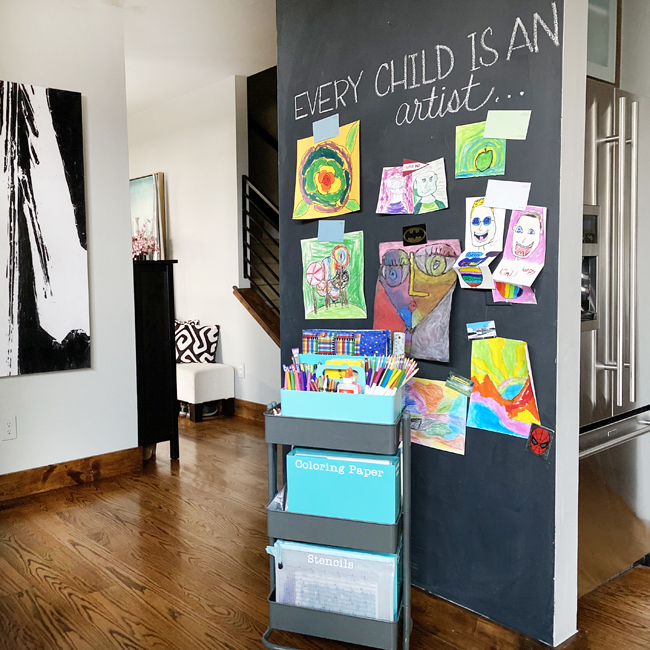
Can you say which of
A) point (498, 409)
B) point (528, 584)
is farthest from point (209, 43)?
point (528, 584)

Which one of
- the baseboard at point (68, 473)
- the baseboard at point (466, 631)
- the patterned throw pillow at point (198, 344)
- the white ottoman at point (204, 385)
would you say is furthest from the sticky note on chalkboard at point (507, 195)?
the patterned throw pillow at point (198, 344)

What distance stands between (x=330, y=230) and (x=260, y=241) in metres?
2.91

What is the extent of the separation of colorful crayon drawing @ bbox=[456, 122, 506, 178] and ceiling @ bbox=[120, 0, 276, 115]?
2294mm

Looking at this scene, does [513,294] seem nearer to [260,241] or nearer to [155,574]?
[155,574]

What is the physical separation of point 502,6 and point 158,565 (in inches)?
87.8

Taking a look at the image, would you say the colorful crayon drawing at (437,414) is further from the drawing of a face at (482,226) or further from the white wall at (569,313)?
the drawing of a face at (482,226)

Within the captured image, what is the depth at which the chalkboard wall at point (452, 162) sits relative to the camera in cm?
A: 167

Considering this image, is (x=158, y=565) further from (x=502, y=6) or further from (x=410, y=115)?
(x=502, y=6)

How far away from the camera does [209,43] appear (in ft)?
13.6

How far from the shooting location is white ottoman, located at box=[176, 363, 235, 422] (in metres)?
4.73

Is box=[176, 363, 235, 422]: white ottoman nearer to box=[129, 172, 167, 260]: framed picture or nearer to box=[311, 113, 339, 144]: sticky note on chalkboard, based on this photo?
box=[129, 172, 167, 260]: framed picture

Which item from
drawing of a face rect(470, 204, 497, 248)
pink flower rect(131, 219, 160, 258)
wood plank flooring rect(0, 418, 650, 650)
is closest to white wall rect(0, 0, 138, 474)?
wood plank flooring rect(0, 418, 650, 650)

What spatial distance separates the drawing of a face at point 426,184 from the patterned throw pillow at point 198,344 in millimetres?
3402

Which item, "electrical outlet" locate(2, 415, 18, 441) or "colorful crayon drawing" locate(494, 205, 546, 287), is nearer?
"colorful crayon drawing" locate(494, 205, 546, 287)
